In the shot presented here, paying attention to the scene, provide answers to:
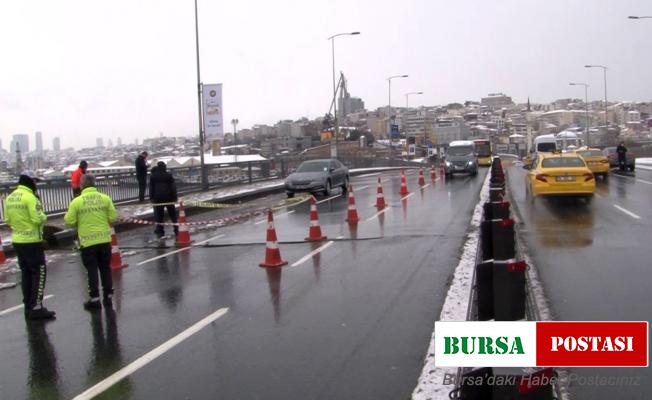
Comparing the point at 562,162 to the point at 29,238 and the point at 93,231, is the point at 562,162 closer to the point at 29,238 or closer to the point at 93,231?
the point at 93,231

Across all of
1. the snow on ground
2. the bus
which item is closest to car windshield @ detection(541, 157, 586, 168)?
the snow on ground

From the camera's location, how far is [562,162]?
19.2 m

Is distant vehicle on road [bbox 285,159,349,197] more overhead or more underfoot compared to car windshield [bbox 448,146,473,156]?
more underfoot

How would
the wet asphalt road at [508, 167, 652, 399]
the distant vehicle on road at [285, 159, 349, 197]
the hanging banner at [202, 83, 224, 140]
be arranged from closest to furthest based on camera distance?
the wet asphalt road at [508, 167, 652, 399], the distant vehicle on road at [285, 159, 349, 197], the hanging banner at [202, 83, 224, 140]

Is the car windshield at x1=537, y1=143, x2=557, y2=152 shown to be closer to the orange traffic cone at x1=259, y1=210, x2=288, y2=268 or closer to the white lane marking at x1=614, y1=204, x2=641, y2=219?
the white lane marking at x1=614, y1=204, x2=641, y2=219

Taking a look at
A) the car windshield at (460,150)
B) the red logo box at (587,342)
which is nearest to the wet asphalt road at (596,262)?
the red logo box at (587,342)

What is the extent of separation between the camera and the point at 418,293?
7984 millimetres

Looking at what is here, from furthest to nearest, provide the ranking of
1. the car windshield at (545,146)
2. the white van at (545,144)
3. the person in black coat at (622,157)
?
the white van at (545,144) < the car windshield at (545,146) < the person in black coat at (622,157)

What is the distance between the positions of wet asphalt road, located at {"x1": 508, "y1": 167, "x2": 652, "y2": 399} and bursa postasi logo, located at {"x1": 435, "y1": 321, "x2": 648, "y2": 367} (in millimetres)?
1001

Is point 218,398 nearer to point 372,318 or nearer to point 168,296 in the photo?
point 372,318

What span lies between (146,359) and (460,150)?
115 ft

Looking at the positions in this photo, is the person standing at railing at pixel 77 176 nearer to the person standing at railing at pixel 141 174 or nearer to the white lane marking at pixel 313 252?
the person standing at railing at pixel 141 174

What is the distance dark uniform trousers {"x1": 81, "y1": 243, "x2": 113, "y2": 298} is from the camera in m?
7.98

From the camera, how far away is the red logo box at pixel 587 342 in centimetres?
371
